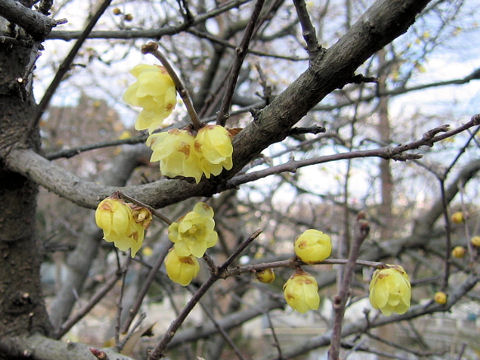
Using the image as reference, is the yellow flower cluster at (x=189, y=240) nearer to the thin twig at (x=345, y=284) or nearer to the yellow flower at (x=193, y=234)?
the yellow flower at (x=193, y=234)

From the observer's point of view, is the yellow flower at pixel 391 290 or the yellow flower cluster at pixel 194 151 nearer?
the yellow flower cluster at pixel 194 151

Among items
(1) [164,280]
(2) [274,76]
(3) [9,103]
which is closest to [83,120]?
(2) [274,76]

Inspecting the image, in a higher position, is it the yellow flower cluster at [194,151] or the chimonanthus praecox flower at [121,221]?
the yellow flower cluster at [194,151]

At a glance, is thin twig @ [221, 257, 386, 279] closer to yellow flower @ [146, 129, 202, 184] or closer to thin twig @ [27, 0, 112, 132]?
yellow flower @ [146, 129, 202, 184]

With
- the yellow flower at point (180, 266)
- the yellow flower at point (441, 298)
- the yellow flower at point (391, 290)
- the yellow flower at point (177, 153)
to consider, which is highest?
the yellow flower at point (441, 298)

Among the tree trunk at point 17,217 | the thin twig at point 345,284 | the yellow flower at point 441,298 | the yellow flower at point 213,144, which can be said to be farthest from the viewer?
the yellow flower at point 441,298

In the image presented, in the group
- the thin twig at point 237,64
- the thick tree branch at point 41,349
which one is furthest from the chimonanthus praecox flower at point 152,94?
the thick tree branch at point 41,349
